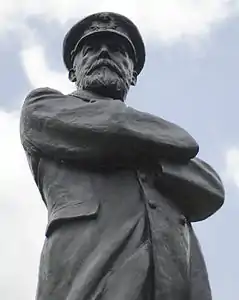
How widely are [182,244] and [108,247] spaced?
0.48 metres

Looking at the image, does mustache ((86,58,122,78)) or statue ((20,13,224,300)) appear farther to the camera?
mustache ((86,58,122,78))

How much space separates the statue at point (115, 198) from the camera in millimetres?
4852

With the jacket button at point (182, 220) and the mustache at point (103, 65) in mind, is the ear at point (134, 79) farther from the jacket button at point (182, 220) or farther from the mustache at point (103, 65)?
the jacket button at point (182, 220)

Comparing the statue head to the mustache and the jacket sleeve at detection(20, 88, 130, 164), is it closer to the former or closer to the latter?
the mustache

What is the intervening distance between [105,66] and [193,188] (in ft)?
3.64

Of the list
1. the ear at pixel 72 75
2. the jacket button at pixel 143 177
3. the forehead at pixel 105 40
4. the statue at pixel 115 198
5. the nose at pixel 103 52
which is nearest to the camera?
the statue at pixel 115 198

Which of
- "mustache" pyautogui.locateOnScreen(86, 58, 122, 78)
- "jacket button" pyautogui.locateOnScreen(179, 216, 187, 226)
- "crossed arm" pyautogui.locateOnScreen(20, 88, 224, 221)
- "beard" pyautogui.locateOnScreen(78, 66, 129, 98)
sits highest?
"mustache" pyautogui.locateOnScreen(86, 58, 122, 78)

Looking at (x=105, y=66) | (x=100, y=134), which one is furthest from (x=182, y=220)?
(x=105, y=66)

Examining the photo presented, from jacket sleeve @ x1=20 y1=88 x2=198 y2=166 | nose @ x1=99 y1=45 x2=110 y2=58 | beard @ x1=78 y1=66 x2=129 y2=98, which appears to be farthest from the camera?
nose @ x1=99 y1=45 x2=110 y2=58

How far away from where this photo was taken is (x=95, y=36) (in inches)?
238

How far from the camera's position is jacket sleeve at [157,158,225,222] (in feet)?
17.4

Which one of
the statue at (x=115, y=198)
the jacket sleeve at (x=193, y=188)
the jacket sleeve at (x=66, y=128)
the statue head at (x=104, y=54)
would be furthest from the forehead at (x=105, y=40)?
the jacket sleeve at (x=193, y=188)

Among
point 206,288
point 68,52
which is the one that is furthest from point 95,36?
point 206,288

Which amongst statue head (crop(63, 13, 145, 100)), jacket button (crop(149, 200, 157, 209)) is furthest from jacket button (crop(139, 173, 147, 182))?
statue head (crop(63, 13, 145, 100))
